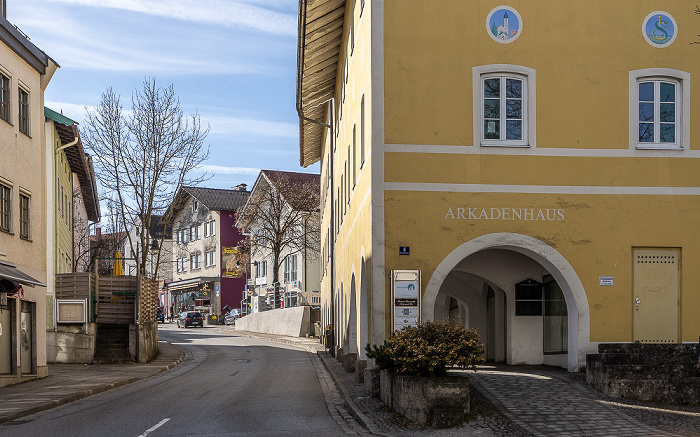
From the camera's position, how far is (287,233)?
2279 inches

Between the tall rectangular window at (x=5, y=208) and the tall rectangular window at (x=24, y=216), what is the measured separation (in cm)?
74

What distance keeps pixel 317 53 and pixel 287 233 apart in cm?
3240

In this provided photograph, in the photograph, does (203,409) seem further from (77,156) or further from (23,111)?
(77,156)

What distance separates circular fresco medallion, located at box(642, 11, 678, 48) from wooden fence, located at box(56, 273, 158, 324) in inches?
814

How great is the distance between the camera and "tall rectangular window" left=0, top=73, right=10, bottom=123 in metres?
21.6

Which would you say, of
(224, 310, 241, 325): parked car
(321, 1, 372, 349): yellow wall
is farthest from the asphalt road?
(224, 310, 241, 325): parked car

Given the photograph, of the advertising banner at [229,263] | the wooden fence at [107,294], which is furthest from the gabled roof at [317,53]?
the advertising banner at [229,263]

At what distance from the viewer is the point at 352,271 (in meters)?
22.5

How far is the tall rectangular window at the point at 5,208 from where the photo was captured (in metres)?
21.5

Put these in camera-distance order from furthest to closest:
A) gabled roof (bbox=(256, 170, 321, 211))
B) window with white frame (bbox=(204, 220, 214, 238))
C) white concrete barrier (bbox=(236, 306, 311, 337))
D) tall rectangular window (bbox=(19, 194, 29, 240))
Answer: window with white frame (bbox=(204, 220, 214, 238)) < gabled roof (bbox=(256, 170, 321, 211)) < white concrete barrier (bbox=(236, 306, 311, 337)) < tall rectangular window (bbox=(19, 194, 29, 240))

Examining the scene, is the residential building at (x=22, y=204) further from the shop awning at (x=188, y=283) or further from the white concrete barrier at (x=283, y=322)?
the shop awning at (x=188, y=283)

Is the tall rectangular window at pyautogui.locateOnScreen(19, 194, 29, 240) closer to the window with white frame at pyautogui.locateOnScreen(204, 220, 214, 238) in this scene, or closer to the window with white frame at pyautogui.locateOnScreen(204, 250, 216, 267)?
the window with white frame at pyautogui.locateOnScreen(204, 250, 216, 267)

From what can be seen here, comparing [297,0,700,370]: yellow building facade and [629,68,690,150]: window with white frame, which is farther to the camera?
[629,68,690,150]: window with white frame

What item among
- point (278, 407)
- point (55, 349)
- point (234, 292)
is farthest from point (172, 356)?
point (234, 292)
